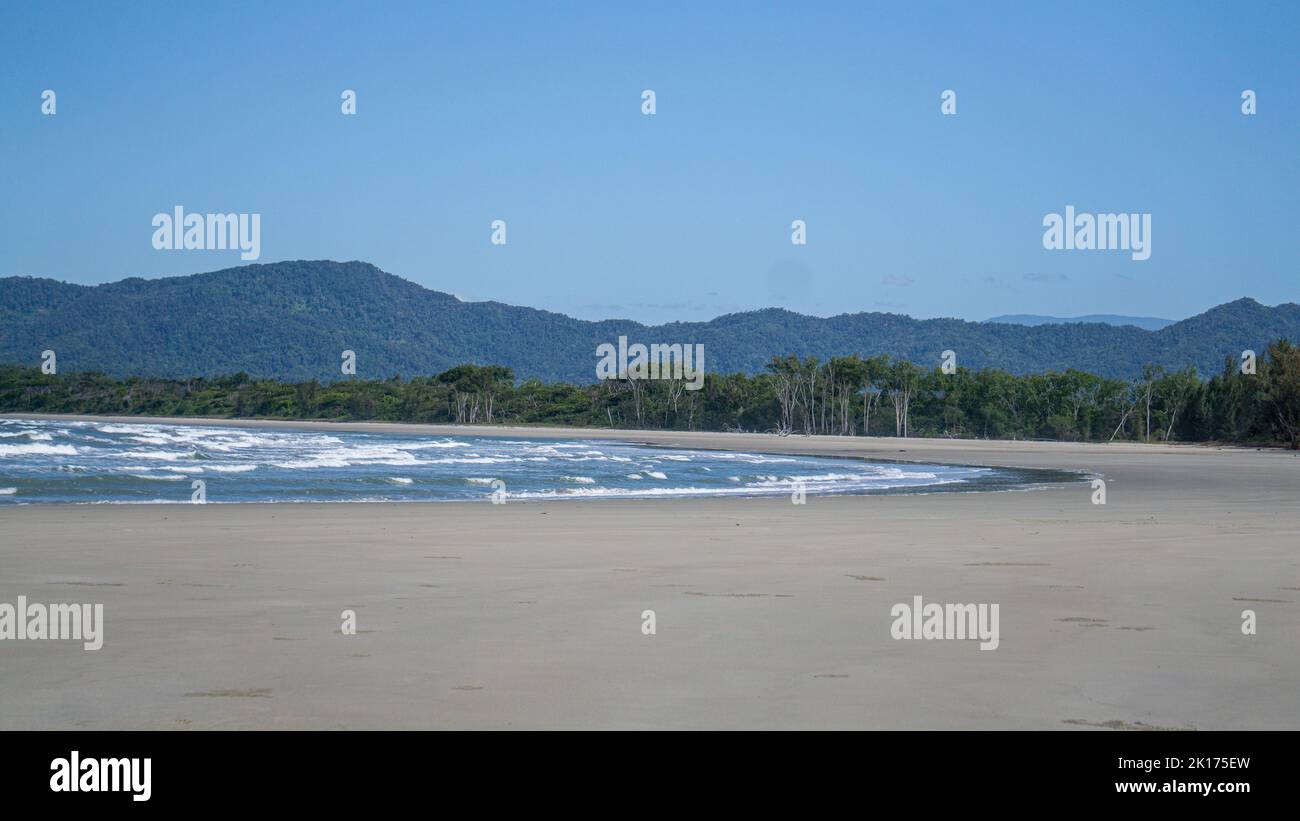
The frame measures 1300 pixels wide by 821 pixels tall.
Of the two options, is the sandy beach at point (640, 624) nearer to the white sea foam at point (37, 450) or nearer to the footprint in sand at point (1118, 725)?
the footprint in sand at point (1118, 725)

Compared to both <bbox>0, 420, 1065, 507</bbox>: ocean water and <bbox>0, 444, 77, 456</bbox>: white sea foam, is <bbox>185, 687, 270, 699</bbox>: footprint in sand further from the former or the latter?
<bbox>0, 444, 77, 456</bbox>: white sea foam

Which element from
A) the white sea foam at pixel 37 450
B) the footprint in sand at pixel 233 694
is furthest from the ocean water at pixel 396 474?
the footprint in sand at pixel 233 694

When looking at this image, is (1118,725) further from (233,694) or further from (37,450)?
(37,450)

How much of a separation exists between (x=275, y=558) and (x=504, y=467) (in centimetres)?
1947

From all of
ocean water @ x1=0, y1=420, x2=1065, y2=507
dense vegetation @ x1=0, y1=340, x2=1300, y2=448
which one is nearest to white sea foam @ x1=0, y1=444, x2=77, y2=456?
ocean water @ x1=0, y1=420, x2=1065, y2=507

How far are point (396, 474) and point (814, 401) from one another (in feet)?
212

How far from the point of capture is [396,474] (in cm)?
2628

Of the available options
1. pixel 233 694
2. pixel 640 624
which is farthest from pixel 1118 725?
pixel 233 694

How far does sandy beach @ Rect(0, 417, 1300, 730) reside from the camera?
5.36 m

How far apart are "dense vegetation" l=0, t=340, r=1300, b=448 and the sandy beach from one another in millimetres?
52868

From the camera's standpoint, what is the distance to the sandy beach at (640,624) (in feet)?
17.6

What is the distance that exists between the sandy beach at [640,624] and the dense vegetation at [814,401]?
173ft
